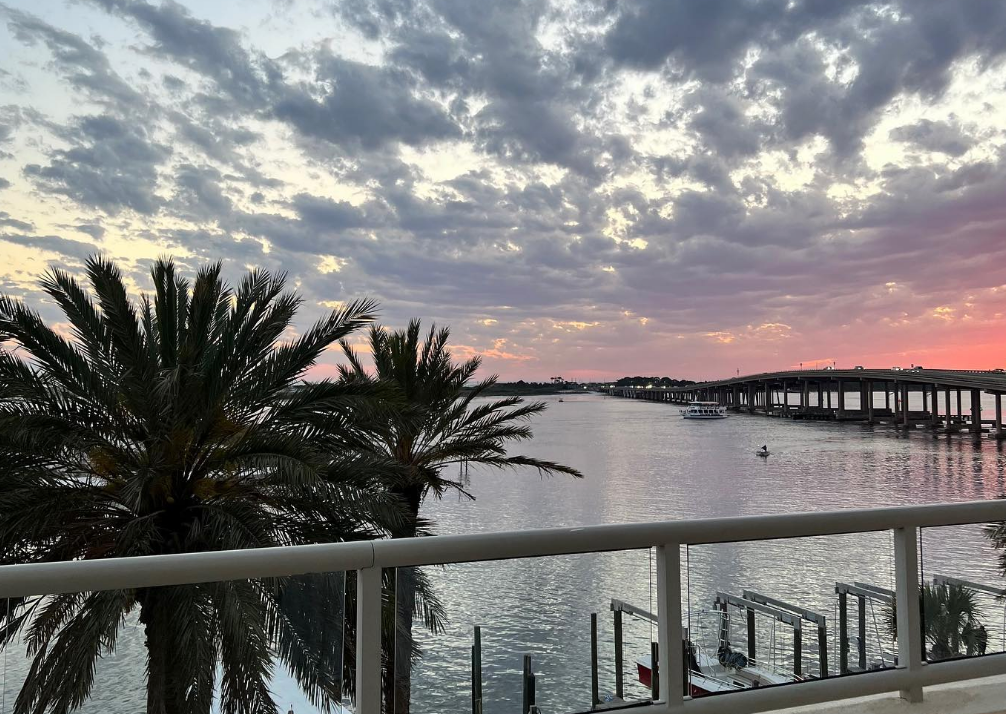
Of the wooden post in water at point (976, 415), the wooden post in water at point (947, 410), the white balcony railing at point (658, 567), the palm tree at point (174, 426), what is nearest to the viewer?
the white balcony railing at point (658, 567)

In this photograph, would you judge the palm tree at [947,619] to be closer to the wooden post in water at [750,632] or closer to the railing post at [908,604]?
the railing post at [908,604]

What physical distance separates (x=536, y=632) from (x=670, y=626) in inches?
17.6

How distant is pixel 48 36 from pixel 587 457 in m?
57.2

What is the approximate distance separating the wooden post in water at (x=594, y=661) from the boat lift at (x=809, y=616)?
55 centimetres

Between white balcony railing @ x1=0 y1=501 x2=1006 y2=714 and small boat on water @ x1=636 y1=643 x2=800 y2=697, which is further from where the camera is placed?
small boat on water @ x1=636 y1=643 x2=800 y2=697

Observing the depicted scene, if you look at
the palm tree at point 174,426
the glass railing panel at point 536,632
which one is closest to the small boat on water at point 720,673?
the glass railing panel at point 536,632

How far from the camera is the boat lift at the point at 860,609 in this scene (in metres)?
2.56

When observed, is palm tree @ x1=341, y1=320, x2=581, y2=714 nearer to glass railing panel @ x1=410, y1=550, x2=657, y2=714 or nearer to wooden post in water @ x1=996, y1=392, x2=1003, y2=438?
glass railing panel @ x1=410, y1=550, x2=657, y2=714

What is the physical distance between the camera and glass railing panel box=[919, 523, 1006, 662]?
263cm

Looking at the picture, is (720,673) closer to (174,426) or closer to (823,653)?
(823,653)

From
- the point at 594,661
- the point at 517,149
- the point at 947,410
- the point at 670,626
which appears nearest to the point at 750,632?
the point at 670,626

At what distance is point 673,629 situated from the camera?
2361 millimetres

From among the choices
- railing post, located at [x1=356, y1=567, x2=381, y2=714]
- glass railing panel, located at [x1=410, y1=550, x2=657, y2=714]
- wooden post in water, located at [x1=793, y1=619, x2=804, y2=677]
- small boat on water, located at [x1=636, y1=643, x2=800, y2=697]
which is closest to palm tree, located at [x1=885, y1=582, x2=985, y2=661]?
wooden post in water, located at [x1=793, y1=619, x2=804, y2=677]

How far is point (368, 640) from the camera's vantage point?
2.12 metres
